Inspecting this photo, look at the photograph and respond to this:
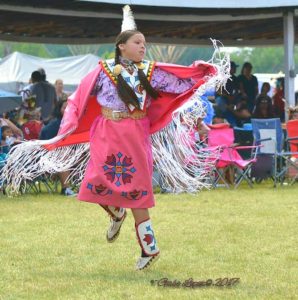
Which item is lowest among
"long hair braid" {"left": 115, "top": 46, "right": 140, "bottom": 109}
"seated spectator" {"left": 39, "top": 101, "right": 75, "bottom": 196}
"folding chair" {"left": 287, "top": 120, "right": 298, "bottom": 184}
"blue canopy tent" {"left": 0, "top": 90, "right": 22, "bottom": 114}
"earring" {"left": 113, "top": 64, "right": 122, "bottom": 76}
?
"folding chair" {"left": 287, "top": 120, "right": 298, "bottom": 184}

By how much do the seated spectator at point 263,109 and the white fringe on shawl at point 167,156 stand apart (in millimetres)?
8270

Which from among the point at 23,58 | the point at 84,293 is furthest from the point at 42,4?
→ the point at 23,58

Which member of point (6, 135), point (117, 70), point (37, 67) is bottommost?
point (6, 135)

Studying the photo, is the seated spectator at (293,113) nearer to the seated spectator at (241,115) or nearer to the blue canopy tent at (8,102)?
the seated spectator at (241,115)

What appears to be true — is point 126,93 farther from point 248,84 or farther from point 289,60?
point 248,84

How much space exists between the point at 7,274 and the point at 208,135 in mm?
6355

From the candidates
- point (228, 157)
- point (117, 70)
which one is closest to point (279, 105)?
point (228, 157)

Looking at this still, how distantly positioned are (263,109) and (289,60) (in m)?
0.93

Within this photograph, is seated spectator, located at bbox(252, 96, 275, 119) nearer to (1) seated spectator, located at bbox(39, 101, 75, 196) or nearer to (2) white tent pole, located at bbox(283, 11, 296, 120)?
(2) white tent pole, located at bbox(283, 11, 296, 120)

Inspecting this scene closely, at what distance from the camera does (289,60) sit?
14.2 meters

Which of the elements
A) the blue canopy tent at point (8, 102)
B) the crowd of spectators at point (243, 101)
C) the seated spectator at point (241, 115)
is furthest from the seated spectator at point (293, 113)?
the blue canopy tent at point (8, 102)

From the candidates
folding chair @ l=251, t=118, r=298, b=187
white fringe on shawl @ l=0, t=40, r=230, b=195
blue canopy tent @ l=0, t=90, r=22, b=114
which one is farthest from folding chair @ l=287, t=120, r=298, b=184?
white fringe on shawl @ l=0, t=40, r=230, b=195

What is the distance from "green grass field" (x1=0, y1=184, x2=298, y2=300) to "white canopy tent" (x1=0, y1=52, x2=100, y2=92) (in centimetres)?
1267

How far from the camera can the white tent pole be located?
1398 cm
